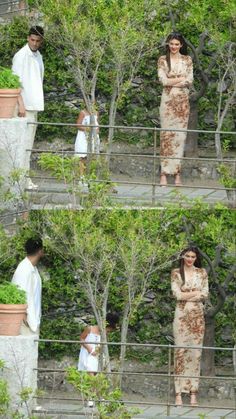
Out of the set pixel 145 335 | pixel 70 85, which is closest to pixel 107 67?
pixel 70 85

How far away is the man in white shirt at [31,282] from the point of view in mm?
41844

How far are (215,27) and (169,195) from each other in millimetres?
2195

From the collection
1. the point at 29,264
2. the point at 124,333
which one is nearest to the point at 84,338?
the point at 124,333

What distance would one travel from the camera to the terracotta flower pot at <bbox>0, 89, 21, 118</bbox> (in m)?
42.6

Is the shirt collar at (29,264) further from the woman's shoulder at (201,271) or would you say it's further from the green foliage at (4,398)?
the woman's shoulder at (201,271)

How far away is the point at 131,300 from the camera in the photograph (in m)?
42.2

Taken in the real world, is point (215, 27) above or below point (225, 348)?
above

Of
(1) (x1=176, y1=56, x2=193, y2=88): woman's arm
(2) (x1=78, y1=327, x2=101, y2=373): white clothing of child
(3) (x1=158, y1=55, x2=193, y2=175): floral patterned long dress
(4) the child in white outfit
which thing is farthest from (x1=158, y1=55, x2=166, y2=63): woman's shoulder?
(2) (x1=78, y1=327, x2=101, y2=373): white clothing of child

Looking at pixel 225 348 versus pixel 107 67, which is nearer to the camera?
pixel 225 348

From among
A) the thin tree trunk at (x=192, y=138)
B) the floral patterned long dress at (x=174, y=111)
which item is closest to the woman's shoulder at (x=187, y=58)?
the floral patterned long dress at (x=174, y=111)

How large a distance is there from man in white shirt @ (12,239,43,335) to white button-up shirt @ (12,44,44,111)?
2.05 metres

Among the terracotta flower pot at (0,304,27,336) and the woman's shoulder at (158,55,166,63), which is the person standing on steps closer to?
the woman's shoulder at (158,55,166,63)

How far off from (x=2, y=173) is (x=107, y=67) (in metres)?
2.99

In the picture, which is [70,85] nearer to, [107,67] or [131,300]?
[107,67]
